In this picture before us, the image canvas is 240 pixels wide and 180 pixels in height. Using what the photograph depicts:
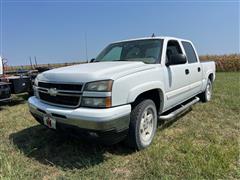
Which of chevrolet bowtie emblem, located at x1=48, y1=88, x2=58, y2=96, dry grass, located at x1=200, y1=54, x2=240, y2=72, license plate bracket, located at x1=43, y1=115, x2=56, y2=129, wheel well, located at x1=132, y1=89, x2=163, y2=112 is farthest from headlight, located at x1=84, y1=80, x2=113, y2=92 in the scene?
dry grass, located at x1=200, y1=54, x2=240, y2=72

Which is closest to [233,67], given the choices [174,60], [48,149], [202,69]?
[202,69]

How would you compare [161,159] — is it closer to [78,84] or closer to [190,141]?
[190,141]

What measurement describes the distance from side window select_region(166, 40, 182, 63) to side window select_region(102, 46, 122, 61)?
0.94 metres

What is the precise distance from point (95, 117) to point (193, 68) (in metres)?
3.19

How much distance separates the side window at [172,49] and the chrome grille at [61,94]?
1.87m

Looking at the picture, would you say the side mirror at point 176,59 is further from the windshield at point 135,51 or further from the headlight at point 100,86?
the headlight at point 100,86

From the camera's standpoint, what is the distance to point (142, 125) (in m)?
3.37

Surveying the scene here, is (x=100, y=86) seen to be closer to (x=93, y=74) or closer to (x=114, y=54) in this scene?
(x=93, y=74)

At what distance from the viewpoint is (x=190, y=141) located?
3.62 m

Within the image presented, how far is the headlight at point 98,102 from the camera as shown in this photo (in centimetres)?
272

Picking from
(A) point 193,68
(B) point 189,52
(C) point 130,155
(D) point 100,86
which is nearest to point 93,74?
(D) point 100,86

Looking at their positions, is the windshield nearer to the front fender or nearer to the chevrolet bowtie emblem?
the front fender

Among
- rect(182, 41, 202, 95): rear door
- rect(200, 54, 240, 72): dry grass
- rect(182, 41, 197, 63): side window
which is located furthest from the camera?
rect(200, 54, 240, 72): dry grass

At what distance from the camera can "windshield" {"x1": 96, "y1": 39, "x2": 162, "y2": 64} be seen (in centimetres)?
394
